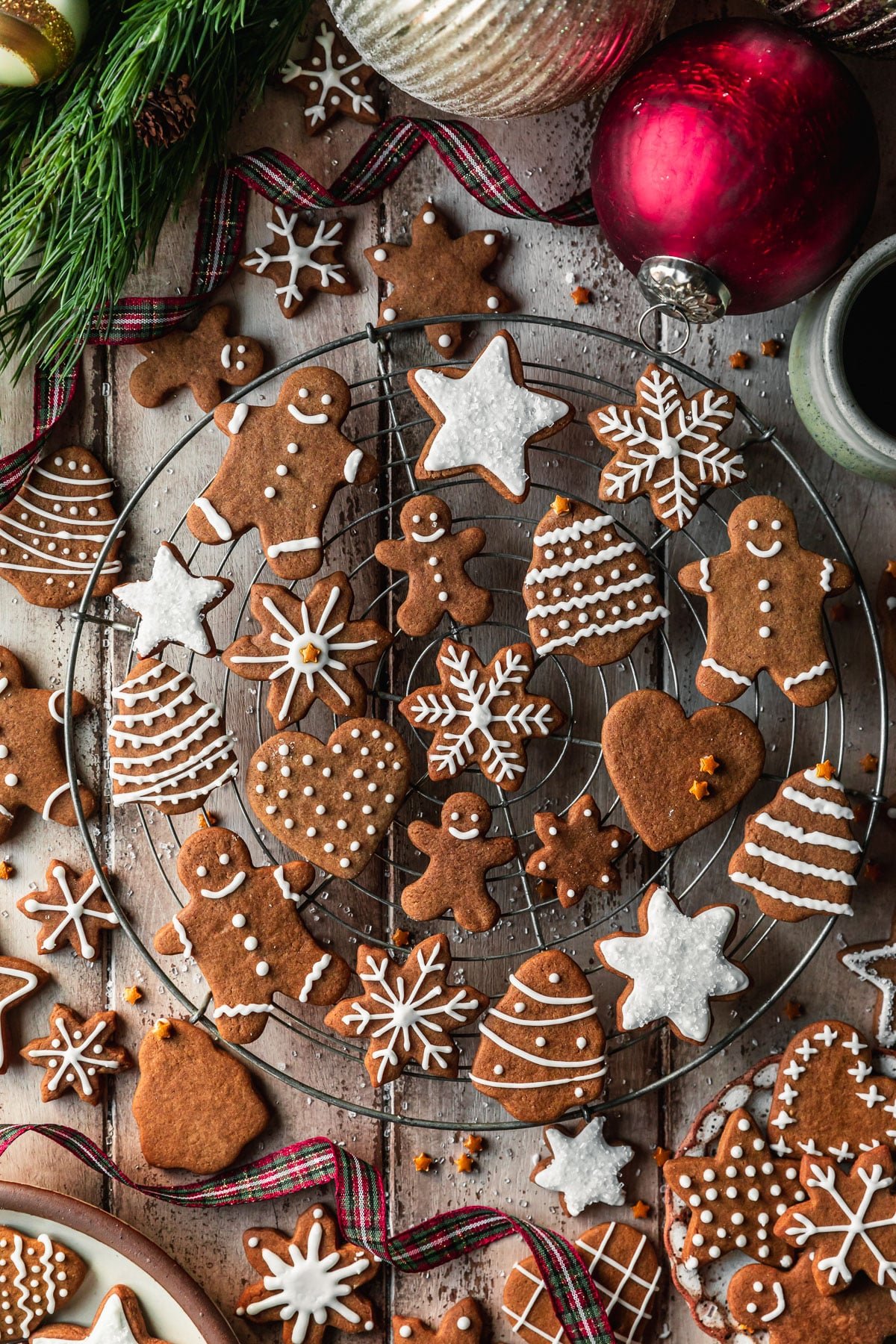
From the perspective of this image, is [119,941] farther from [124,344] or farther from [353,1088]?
[124,344]

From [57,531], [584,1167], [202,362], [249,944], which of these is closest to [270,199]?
[202,362]

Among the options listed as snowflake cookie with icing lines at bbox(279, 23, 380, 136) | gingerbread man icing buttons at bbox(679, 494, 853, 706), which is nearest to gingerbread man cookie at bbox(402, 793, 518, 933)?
gingerbread man icing buttons at bbox(679, 494, 853, 706)

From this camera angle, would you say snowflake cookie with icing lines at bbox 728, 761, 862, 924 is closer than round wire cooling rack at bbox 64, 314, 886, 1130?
Yes

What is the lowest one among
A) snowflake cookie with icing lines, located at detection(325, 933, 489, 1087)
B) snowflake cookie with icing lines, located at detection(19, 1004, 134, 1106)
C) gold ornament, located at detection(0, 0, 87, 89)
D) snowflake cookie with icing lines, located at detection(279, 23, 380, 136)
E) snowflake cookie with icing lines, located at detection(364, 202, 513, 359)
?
snowflake cookie with icing lines, located at detection(19, 1004, 134, 1106)

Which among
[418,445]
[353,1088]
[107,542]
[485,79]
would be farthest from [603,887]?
[485,79]

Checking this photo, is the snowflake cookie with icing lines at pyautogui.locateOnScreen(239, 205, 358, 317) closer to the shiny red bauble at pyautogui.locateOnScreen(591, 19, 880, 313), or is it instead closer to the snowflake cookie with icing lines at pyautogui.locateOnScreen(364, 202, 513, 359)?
the snowflake cookie with icing lines at pyautogui.locateOnScreen(364, 202, 513, 359)

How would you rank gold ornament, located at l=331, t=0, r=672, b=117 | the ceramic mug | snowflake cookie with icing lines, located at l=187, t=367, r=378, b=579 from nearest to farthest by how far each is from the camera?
gold ornament, located at l=331, t=0, r=672, b=117 → the ceramic mug → snowflake cookie with icing lines, located at l=187, t=367, r=378, b=579
